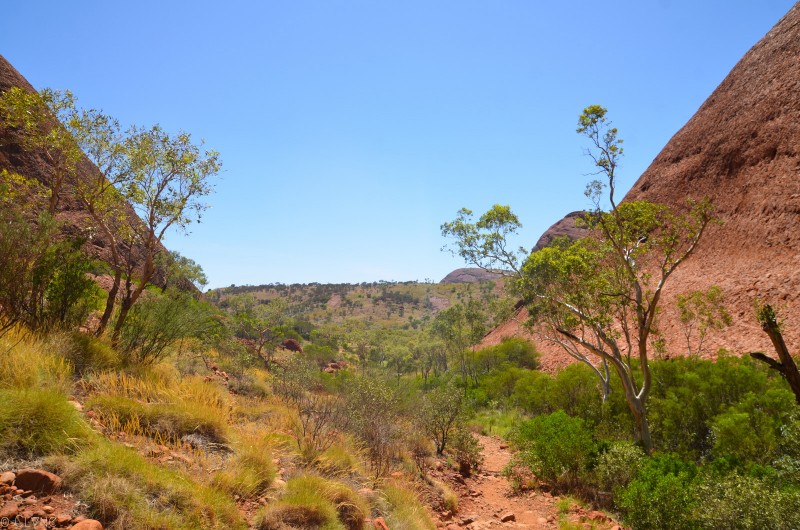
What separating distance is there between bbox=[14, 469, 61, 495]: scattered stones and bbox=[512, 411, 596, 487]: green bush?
31.7ft

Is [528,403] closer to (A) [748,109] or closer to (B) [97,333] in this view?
(B) [97,333]

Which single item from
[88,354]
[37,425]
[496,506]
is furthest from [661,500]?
[88,354]

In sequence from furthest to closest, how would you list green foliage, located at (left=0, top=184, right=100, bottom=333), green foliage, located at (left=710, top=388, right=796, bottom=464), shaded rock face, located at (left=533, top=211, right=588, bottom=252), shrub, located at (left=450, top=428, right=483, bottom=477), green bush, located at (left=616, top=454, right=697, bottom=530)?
shaded rock face, located at (left=533, top=211, right=588, bottom=252) → shrub, located at (left=450, top=428, right=483, bottom=477) → green foliage, located at (left=710, top=388, right=796, bottom=464) → green bush, located at (left=616, top=454, right=697, bottom=530) → green foliage, located at (left=0, top=184, right=100, bottom=333)

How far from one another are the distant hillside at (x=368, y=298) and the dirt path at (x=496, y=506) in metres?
64.7

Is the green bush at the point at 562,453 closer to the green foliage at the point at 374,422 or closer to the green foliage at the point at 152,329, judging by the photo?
the green foliage at the point at 374,422

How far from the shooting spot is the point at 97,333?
7.98 meters

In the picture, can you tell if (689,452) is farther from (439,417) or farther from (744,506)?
(439,417)

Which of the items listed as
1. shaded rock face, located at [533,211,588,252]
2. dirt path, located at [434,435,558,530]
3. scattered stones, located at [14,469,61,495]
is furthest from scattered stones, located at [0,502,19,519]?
shaded rock face, located at [533,211,588,252]

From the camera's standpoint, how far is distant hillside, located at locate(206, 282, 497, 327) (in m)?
85.0

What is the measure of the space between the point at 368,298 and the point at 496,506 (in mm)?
91138

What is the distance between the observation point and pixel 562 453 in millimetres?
10094

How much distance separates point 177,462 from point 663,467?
805 cm

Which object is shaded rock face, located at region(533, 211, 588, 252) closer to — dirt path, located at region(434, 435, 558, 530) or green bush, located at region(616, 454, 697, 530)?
dirt path, located at region(434, 435, 558, 530)

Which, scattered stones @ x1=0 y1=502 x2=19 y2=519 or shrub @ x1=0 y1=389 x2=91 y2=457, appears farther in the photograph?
shrub @ x1=0 y1=389 x2=91 y2=457
